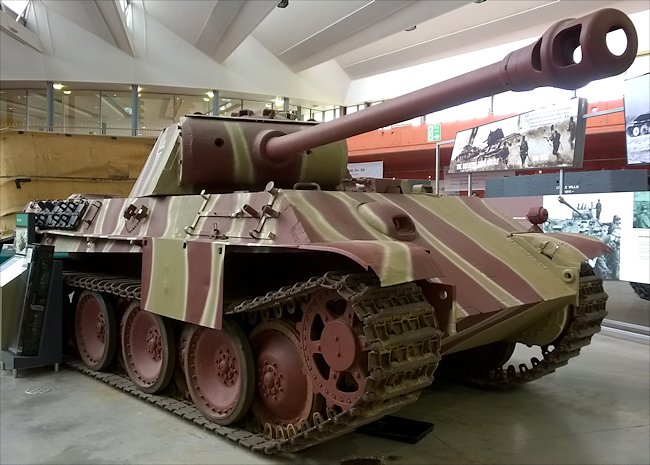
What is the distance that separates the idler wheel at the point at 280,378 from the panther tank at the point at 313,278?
1 centimetres

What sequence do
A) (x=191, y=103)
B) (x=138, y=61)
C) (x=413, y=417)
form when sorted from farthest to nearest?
(x=191, y=103), (x=138, y=61), (x=413, y=417)

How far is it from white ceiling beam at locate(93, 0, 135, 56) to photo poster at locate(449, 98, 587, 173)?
33.9 ft

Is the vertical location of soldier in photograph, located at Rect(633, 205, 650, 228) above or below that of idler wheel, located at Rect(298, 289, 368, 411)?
above

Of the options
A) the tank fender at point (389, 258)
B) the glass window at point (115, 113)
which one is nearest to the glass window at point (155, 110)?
the glass window at point (115, 113)

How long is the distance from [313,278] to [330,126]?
110 centimetres

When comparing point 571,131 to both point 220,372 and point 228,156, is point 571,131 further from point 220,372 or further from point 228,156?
point 220,372

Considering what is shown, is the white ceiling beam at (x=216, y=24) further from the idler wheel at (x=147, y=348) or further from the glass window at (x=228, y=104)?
the idler wheel at (x=147, y=348)

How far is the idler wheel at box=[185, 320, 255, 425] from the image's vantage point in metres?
4.57

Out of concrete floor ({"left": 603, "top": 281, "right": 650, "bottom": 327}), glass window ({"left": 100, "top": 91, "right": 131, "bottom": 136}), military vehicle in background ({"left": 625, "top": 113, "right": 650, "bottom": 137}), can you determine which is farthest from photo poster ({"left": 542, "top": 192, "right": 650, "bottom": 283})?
glass window ({"left": 100, "top": 91, "right": 131, "bottom": 136})

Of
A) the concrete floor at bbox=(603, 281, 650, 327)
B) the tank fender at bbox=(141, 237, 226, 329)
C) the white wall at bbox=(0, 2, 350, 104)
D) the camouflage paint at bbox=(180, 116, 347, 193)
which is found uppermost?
the white wall at bbox=(0, 2, 350, 104)

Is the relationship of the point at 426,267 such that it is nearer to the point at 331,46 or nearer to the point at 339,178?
the point at 339,178

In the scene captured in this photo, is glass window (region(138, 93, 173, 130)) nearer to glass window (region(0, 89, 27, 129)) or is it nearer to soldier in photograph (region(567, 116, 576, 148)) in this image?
glass window (region(0, 89, 27, 129))

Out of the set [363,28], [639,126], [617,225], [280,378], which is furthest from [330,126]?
[363,28]

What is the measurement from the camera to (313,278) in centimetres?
377
